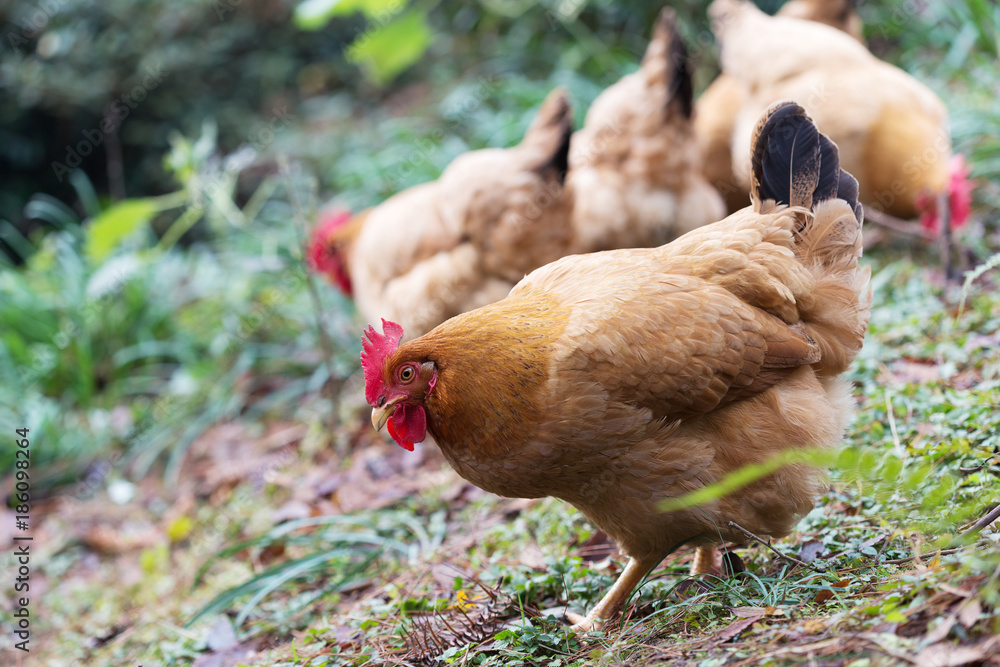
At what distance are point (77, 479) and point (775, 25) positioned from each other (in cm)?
650

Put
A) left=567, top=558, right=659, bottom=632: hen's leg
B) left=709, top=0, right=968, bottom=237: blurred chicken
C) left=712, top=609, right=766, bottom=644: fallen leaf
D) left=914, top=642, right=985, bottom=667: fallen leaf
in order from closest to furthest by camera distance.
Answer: left=914, top=642, right=985, bottom=667: fallen leaf → left=712, top=609, right=766, bottom=644: fallen leaf → left=567, top=558, right=659, bottom=632: hen's leg → left=709, top=0, right=968, bottom=237: blurred chicken

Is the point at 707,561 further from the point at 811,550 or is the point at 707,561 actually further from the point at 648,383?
the point at 648,383

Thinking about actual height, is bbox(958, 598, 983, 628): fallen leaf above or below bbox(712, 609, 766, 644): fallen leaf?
below

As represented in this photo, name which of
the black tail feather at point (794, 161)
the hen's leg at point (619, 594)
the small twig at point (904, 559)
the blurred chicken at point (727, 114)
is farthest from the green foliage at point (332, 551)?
the blurred chicken at point (727, 114)

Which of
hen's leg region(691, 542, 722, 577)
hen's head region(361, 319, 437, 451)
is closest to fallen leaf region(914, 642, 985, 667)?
hen's leg region(691, 542, 722, 577)

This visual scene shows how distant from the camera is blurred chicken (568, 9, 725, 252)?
4.73m

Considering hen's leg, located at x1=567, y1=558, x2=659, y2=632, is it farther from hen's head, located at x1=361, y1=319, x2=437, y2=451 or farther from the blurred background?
the blurred background

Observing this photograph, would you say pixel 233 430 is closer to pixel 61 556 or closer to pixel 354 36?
pixel 61 556

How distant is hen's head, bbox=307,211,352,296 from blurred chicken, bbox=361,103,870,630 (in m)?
3.36

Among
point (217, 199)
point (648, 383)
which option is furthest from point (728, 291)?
point (217, 199)

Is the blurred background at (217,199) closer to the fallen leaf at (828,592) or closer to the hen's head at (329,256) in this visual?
the hen's head at (329,256)

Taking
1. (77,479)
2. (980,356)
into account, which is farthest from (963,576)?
(77,479)

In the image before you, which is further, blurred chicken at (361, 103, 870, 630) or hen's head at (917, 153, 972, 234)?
hen's head at (917, 153, 972, 234)

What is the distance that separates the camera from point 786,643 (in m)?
1.88
